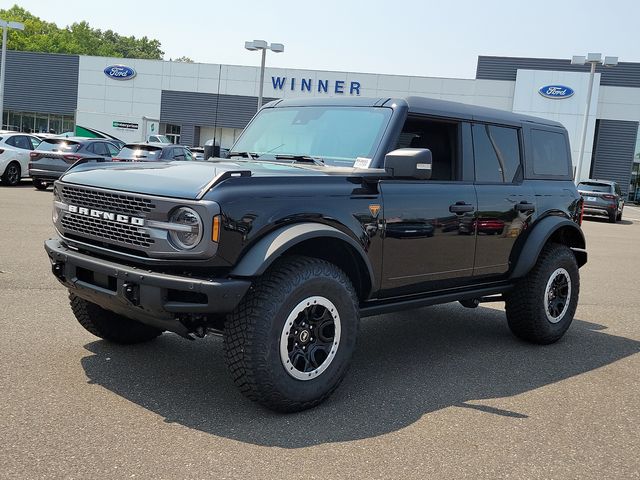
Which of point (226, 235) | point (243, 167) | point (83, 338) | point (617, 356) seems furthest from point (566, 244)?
point (83, 338)

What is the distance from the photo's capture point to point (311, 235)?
3.93m

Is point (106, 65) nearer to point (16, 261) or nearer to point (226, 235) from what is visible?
point (16, 261)

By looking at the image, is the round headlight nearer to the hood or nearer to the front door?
the hood

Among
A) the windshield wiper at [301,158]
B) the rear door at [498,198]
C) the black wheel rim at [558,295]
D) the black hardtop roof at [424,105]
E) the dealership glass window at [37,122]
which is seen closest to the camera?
the windshield wiper at [301,158]

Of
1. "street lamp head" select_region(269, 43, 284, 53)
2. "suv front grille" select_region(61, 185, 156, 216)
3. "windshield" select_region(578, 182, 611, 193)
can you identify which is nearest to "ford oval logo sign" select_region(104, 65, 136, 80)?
"street lamp head" select_region(269, 43, 284, 53)

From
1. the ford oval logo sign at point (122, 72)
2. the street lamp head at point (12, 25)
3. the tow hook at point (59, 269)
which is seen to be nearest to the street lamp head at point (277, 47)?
the street lamp head at point (12, 25)

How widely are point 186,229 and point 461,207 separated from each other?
2.28 metres

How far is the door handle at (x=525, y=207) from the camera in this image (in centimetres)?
564

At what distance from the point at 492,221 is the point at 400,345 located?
4.44 ft

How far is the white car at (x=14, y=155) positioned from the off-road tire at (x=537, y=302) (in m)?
18.0

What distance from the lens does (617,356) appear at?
5879 mm

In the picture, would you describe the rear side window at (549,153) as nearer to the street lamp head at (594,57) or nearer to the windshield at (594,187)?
the windshield at (594,187)

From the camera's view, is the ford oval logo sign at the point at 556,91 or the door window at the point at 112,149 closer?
the door window at the point at 112,149

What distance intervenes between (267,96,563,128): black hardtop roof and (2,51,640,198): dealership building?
3672 cm
